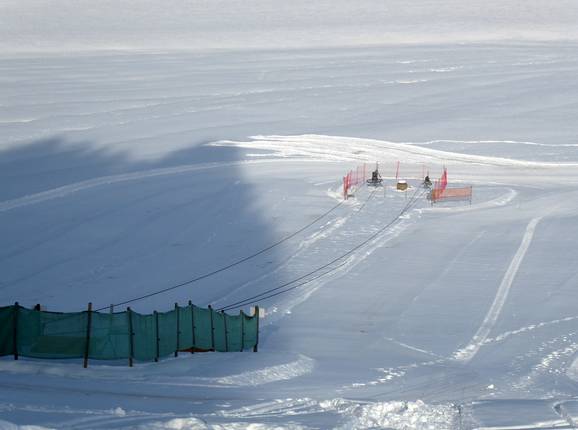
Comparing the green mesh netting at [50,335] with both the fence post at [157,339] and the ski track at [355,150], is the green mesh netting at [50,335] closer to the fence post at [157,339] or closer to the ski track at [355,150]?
the fence post at [157,339]

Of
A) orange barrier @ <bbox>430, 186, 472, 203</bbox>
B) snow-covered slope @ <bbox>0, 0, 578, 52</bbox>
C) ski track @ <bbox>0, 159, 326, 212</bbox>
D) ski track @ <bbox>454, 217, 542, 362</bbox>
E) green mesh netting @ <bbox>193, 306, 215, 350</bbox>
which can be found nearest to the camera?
green mesh netting @ <bbox>193, 306, 215, 350</bbox>

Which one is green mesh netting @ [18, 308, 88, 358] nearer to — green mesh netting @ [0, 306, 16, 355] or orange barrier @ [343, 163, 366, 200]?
green mesh netting @ [0, 306, 16, 355]

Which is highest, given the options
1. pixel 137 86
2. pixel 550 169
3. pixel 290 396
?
pixel 137 86

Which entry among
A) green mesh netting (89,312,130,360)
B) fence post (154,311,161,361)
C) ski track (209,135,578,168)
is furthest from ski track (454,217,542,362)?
ski track (209,135,578,168)

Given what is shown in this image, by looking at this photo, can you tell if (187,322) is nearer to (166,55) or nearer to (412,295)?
(412,295)

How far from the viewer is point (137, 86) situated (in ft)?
113

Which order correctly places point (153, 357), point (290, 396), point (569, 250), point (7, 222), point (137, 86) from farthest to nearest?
point (137, 86)
point (7, 222)
point (569, 250)
point (153, 357)
point (290, 396)

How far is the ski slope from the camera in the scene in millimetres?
10344

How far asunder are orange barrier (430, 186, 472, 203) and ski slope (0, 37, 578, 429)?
259mm

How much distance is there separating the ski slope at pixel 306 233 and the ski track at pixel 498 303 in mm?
56

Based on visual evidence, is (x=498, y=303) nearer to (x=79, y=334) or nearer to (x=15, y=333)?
(x=79, y=334)

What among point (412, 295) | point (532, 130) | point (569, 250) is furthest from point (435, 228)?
point (532, 130)

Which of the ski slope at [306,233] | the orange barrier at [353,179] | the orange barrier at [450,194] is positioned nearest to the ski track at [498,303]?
the ski slope at [306,233]

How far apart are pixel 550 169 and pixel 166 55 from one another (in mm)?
20843
